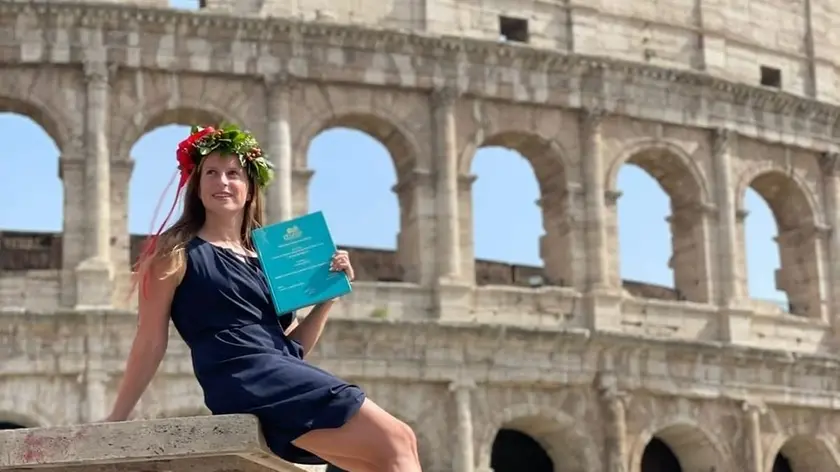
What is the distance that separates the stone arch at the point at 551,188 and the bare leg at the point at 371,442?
1839 cm

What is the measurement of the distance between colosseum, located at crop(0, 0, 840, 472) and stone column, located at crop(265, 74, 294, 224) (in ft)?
0.11

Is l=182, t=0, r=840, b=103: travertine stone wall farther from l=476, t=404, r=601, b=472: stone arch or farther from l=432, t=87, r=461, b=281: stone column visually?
l=476, t=404, r=601, b=472: stone arch

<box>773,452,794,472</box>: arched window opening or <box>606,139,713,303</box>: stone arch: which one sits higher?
<box>606,139,713,303</box>: stone arch

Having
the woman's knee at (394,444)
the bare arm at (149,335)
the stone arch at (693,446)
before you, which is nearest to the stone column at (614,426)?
the stone arch at (693,446)

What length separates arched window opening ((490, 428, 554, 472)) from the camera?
23375 mm

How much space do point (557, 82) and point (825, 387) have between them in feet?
21.7

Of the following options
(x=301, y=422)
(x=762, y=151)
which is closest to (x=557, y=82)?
(x=762, y=151)

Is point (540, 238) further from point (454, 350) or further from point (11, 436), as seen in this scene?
point (11, 436)

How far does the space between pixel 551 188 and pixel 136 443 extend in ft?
64.1

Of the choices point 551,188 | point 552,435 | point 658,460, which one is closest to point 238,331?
point 552,435

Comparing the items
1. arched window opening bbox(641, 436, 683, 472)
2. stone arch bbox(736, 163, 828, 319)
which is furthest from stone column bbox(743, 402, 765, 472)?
stone arch bbox(736, 163, 828, 319)

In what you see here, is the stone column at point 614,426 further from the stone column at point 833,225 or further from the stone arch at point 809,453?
the stone column at point 833,225

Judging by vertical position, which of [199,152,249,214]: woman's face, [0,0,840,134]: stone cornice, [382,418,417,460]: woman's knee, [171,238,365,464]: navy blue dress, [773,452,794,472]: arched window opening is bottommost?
[773,452,794,472]: arched window opening

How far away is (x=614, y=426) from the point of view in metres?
22.2
